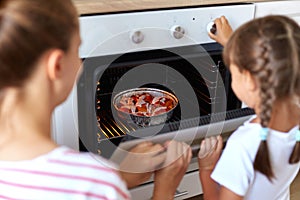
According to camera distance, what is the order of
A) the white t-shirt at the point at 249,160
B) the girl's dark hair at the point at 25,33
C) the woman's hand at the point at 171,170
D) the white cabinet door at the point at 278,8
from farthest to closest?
the white cabinet door at the point at 278,8 → the woman's hand at the point at 171,170 → the white t-shirt at the point at 249,160 → the girl's dark hair at the point at 25,33

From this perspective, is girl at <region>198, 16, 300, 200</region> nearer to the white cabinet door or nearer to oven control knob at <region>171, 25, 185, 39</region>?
oven control knob at <region>171, 25, 185, 39</region>

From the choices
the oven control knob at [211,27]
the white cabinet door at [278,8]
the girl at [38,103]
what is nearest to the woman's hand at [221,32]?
the oven control knob at [211,27]

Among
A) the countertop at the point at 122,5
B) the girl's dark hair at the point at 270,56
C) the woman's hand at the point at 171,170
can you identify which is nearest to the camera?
the girl's dark hair at the point at 270,56

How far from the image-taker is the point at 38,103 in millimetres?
674

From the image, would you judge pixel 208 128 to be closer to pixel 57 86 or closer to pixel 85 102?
pixel 85 102

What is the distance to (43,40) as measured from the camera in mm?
625

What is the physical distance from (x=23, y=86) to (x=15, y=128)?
0.08 metres

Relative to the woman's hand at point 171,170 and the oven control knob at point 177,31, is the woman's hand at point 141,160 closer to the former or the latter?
the woman's hand at point 171,170

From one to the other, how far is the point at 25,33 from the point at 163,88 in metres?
0.82

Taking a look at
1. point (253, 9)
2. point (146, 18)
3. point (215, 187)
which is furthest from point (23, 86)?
point (253, 9)

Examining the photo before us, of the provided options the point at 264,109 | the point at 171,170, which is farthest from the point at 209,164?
the point at 264,109

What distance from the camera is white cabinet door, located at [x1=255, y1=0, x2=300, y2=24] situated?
1.32m

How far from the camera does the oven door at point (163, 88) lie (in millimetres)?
1105

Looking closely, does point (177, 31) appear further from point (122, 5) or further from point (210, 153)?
point (210, 153)
